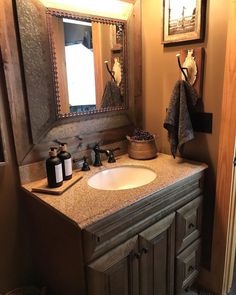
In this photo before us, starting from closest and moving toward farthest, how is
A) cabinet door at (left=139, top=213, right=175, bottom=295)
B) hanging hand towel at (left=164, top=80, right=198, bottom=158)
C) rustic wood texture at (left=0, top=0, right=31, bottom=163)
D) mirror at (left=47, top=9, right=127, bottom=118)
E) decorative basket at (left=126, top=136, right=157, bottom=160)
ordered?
rustic wood texture at (left=0, top=0, right=31, bottom=163), cabinet door at (left=139, top=213, right=175, bottom=295), mirror at (left=47, top=9, right=127, bottom=118), hanging hand towel at (left=164, top=80, right=198, bottom=158), decorative basket at (left=126, top=136, right=157, bottom=160)

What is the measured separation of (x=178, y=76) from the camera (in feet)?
5.25

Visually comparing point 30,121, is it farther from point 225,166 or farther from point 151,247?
point 225,166

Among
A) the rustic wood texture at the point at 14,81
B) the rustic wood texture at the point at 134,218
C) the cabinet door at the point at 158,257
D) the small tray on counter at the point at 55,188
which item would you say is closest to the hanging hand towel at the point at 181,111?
the rustic wood texture at the point at 134,218

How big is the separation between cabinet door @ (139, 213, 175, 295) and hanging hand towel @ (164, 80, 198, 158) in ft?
1.55

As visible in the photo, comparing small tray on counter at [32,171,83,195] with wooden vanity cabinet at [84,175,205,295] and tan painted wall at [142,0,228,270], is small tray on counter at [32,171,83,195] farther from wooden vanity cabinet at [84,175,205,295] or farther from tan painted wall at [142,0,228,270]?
tan painted wall at [142,0,228,270]

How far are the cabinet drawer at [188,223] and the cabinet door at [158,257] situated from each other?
0.05 metres

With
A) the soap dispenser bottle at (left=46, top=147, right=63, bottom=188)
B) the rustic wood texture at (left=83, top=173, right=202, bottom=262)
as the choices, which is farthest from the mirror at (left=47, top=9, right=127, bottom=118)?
the rustic wood texture at (left=83, top=173, right=202, bottom=262)

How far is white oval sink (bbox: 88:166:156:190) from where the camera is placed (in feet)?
4.88

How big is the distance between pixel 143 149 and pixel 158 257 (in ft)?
2.12

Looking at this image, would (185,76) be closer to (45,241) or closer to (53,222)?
(53,222)

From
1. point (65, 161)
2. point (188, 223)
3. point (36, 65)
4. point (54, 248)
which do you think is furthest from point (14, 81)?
point (188, 223)

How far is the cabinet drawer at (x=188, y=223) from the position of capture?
1.43m

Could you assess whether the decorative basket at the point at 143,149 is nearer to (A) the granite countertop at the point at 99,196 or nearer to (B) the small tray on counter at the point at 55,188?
(A) the granite countertop at the point at 99,196

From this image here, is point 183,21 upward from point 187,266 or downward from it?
upward
